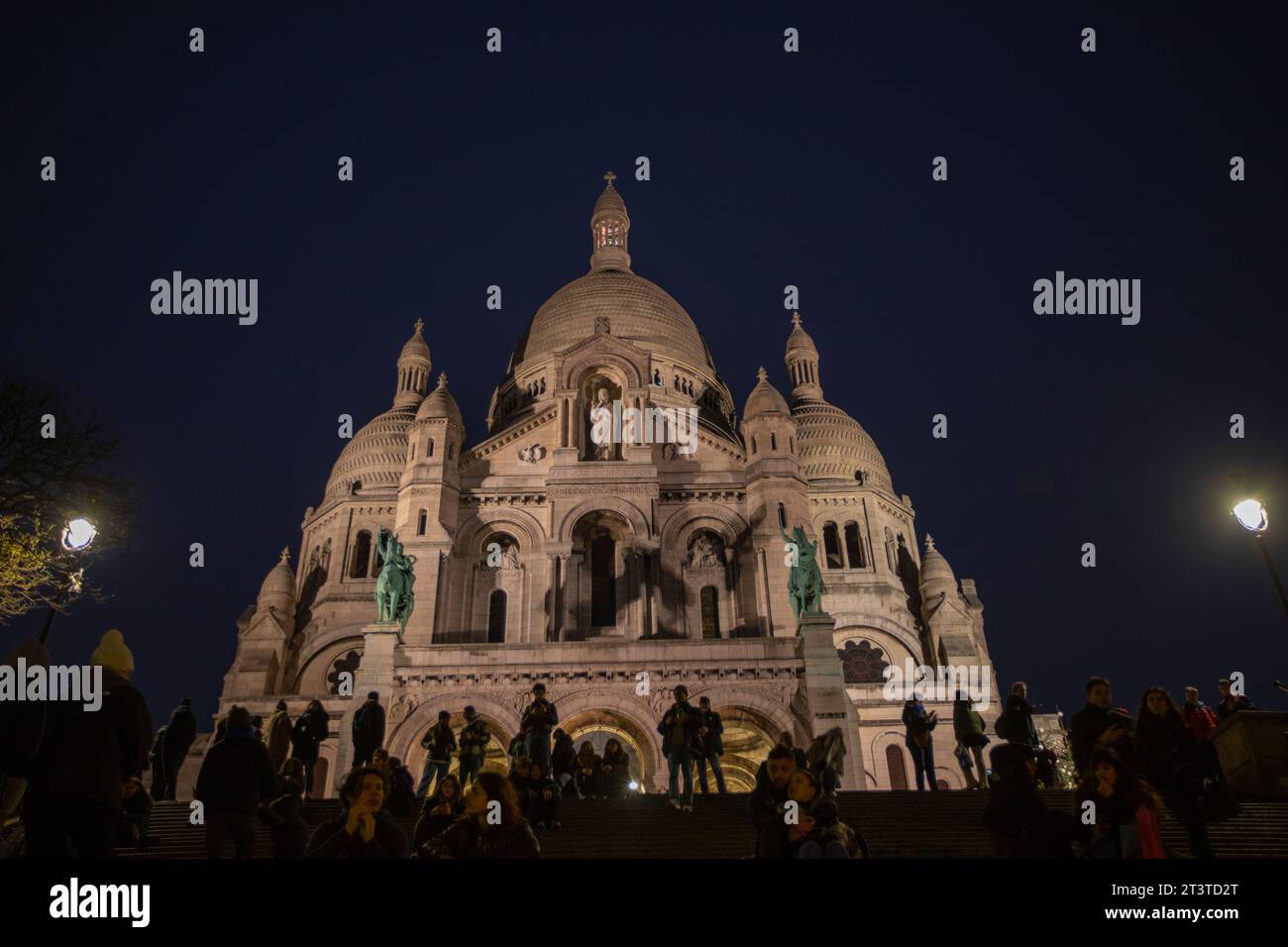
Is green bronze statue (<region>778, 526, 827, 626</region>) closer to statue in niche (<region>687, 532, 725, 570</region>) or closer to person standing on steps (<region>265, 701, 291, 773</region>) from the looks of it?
statue in niche (<region>687, 532, 725, 570</region>)

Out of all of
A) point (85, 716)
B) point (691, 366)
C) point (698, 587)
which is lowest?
point (85, 716)

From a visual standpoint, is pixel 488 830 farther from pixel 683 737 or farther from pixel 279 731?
pixel 279 731

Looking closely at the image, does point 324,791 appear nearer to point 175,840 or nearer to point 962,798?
point 175,840

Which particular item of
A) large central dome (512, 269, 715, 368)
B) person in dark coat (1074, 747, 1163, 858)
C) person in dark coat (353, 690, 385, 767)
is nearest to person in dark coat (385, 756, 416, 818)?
person in dark coat (353, 690, 385, 767)

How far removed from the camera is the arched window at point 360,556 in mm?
45219

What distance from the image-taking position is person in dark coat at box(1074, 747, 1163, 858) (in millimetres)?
7984

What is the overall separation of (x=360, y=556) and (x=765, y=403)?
20.1 metres

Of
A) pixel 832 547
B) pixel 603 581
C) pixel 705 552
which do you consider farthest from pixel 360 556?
pixel 832 547

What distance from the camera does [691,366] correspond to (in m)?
49.7

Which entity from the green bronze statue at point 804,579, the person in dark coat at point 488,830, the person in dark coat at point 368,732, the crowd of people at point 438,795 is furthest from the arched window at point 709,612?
the person in dark coat at point 488,830

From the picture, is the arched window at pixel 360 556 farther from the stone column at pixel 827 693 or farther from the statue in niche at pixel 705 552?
the stone column at pixel 827 693

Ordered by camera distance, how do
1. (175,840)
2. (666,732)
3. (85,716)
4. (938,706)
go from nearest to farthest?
1. (85,716)
2. (175,840)
3. (666,732)
4. (938,706)
